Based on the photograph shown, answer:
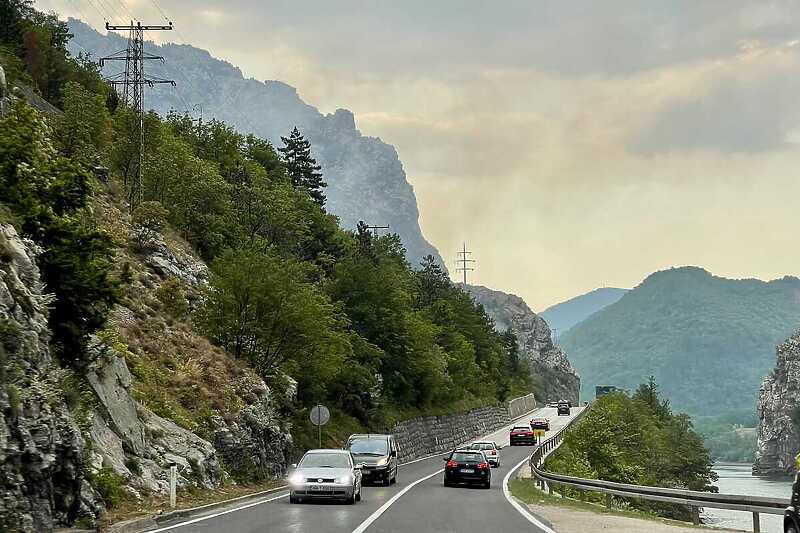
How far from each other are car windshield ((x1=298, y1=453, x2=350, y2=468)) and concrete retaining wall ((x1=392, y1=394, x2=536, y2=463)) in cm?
4080

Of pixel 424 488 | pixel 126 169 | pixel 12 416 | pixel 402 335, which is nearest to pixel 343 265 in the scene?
pixel 402 335

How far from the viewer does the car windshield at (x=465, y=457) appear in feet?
114

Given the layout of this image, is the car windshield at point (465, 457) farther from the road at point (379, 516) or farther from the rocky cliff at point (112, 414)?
the rocky cliff at point (112, 414)

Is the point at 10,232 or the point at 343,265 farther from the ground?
the point at 343,265

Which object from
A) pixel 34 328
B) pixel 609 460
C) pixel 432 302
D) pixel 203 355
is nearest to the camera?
pixel 34 328

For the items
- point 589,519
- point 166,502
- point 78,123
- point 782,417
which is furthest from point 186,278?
point 782,417

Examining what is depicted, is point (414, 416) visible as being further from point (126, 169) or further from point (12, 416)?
point (12, 416)

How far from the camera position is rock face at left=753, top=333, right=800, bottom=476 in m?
183

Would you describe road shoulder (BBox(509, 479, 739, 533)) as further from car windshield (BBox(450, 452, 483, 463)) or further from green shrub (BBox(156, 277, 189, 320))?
green shrub (BBox(156, 277, 189, 320))

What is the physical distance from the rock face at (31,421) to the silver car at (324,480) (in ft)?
23.8

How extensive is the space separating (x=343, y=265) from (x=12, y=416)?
180ft

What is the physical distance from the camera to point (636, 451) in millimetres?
83250

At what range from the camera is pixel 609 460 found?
222ft

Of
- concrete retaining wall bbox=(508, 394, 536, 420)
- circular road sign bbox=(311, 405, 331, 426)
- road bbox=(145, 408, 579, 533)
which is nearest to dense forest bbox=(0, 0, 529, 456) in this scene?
circular road sign bbox=(311, 405, 331, 426)
